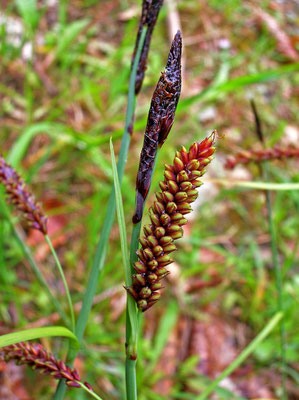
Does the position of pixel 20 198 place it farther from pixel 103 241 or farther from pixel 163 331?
pixel 163 331

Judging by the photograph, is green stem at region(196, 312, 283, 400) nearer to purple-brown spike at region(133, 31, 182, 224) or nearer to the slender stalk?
the slender stalk

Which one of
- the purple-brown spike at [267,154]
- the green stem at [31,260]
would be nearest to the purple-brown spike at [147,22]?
the purple-brown spike at [267,154]

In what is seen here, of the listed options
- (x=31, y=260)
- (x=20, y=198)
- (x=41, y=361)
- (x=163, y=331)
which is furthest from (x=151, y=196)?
(x=41, y=361)

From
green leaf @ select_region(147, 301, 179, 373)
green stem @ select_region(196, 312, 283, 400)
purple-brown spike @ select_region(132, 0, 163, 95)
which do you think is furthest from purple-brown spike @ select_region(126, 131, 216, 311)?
green leaf @ select_region(147, 301, 179, 373)

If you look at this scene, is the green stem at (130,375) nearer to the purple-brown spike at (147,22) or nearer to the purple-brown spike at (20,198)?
the purple-brown spike at (20,198)

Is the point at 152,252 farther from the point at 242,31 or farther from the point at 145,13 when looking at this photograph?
the point at 242,31

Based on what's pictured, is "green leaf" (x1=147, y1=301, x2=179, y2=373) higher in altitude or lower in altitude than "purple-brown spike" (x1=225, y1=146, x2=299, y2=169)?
lower
